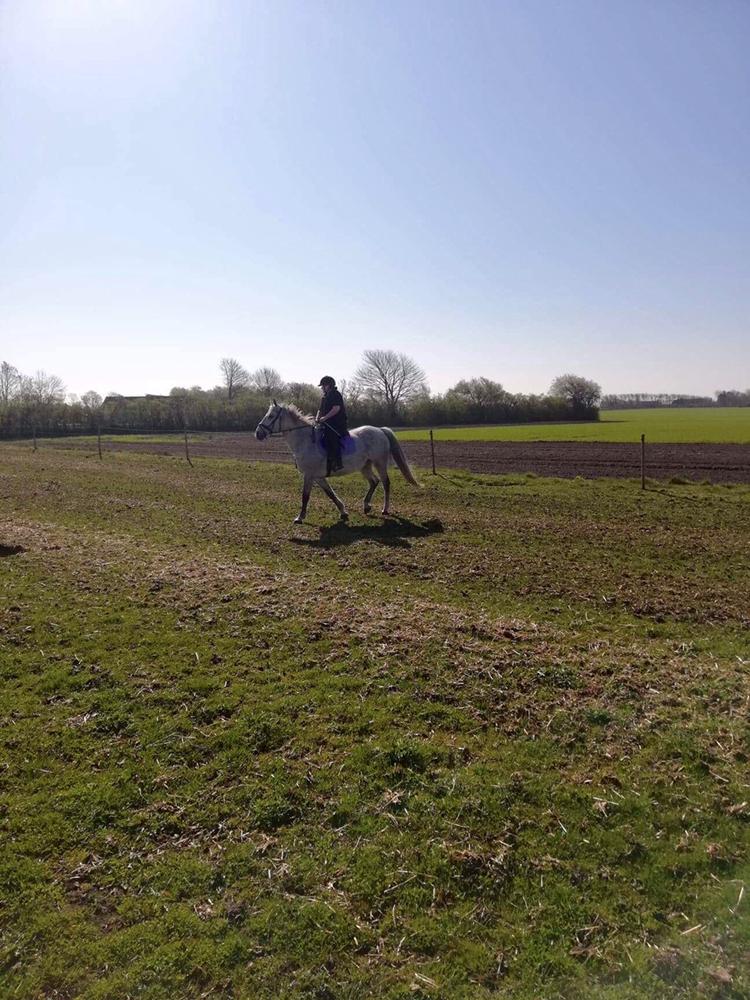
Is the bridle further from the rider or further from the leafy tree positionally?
the leafy tree

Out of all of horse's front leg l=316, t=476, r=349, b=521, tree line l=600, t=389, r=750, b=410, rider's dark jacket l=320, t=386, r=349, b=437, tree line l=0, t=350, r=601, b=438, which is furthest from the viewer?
tree line l=600, t=389, r=750, b=410

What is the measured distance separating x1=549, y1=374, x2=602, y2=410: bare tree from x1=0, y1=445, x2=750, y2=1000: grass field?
76084 mm

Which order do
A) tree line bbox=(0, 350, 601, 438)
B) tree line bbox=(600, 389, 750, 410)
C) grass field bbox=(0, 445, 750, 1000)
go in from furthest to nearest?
tree line bbox=(600, 389, 750, 410), tree line bbox=(0, 350, 601, 438), grass field bbox=(0, 445, 750, 1000)

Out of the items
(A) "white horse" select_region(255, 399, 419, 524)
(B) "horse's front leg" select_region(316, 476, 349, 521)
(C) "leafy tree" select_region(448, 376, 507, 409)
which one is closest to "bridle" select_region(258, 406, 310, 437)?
(A) "white horse" select_region(255, 399, 419, 524)

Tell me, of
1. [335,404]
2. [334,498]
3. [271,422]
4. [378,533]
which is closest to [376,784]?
[378,533]

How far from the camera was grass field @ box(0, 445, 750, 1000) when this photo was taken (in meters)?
2.64

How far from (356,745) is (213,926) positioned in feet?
5.17

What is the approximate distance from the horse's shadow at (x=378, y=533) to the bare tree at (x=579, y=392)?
241 feet

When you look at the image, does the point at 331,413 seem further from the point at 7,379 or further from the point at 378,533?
the point at 7,379

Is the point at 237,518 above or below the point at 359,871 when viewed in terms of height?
above

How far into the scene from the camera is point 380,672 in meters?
5.34

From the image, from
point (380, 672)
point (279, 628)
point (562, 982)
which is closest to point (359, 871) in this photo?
point (562, 982)

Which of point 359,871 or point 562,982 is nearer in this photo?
point 562,982

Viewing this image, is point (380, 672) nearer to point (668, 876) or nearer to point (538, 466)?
point (668, 876)
